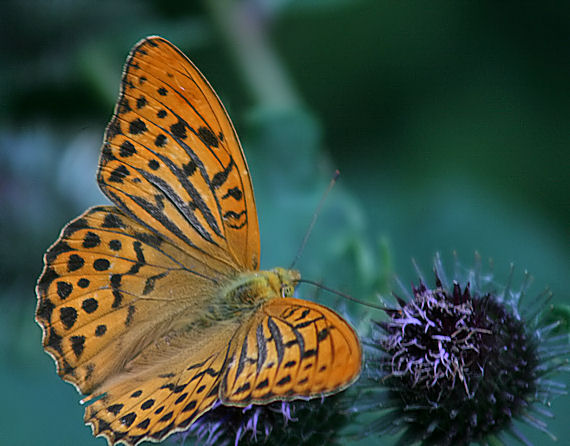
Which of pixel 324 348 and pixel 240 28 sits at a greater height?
pixel 240 28

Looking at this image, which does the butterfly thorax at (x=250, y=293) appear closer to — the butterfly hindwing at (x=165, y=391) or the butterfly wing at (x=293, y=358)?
the butterfly hindwing at (x=165, y=391)

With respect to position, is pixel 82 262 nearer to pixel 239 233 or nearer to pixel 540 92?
pixel 239 233

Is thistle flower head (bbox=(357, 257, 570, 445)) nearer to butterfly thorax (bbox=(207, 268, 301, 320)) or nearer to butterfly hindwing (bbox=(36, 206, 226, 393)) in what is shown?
butterfly thorax (bbox=(207, 268, 301, 320))

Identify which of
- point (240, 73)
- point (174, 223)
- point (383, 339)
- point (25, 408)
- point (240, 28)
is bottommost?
point (25, 408)

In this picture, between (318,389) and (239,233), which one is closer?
(318,389)

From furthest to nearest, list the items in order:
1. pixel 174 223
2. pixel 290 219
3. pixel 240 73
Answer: pixel 240 73 → pixel 290 219 → pixel 174 223

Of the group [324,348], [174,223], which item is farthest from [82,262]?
[324,348]

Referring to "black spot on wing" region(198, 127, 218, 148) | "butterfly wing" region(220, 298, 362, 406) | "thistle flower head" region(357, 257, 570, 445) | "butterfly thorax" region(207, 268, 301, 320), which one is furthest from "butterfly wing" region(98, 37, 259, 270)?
"thistle flower head" region(357, 257, 570, 445)

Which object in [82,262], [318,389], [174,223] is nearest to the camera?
[318,389]

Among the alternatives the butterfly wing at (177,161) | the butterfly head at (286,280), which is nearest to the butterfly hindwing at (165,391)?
the butterfly head at (286,280)
